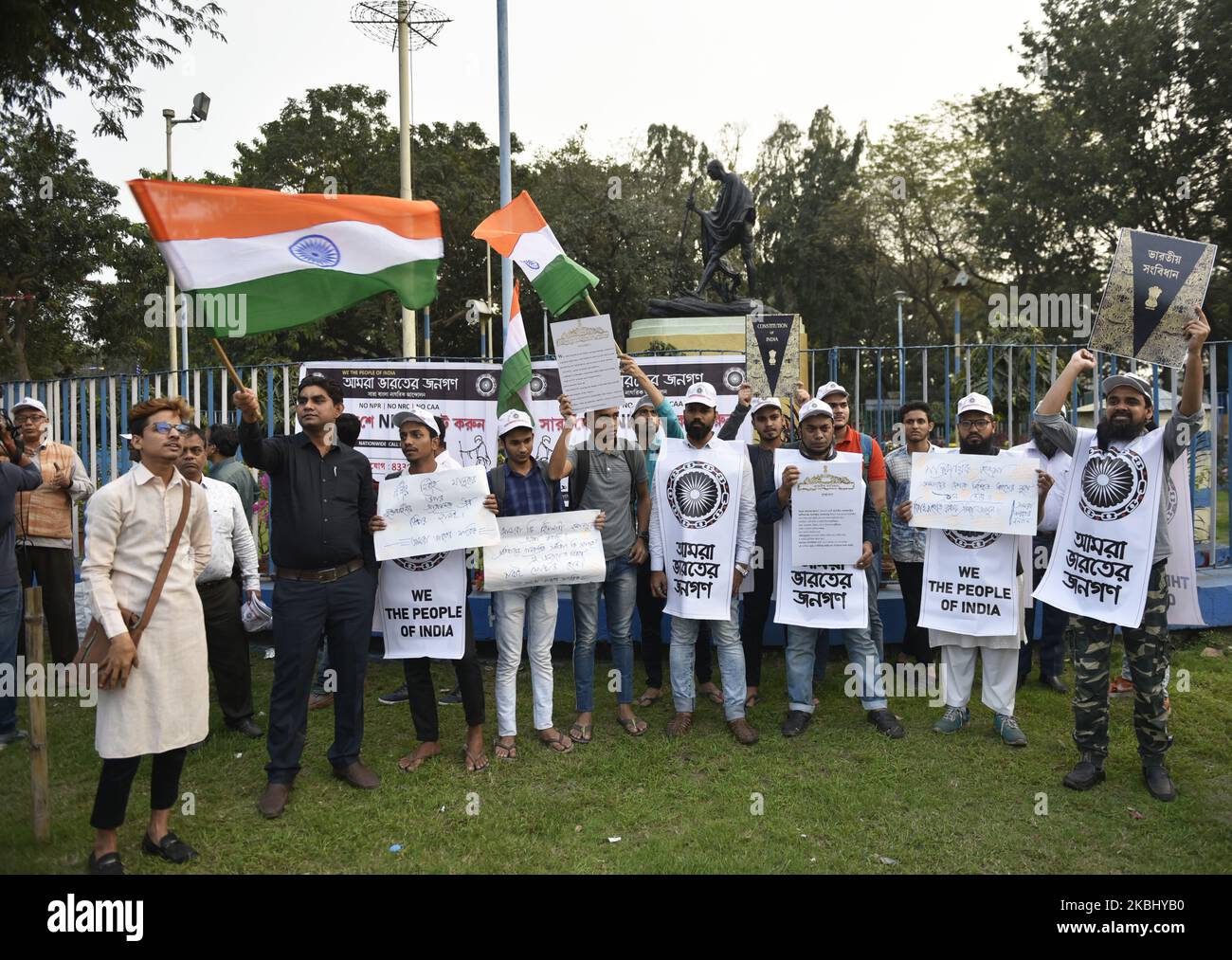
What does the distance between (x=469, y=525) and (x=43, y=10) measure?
131 inches

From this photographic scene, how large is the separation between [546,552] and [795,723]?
6.30ft

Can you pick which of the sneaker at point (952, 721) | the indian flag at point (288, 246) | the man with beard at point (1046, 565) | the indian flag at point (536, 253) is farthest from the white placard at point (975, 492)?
the indian flag at point (288, 246)

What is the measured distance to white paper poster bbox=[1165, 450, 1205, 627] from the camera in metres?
5.17

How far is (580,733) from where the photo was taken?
18.6ft

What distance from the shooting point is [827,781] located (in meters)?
5.01

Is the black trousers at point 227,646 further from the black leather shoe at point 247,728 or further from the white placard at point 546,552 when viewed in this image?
the white placard at point 546,552

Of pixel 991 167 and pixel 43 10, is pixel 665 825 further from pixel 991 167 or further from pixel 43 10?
pixel 991 167

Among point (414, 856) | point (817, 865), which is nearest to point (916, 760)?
point (817, 865)

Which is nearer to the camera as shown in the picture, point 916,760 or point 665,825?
point 665,825

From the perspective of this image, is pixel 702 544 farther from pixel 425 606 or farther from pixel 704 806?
pixel 425 606

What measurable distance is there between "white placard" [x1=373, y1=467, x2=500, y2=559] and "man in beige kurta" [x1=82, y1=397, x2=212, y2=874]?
1.19 m

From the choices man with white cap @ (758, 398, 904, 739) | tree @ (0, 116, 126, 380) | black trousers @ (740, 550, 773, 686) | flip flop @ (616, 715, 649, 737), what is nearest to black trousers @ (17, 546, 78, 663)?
flip flop @ (616, 715, 649, 737)

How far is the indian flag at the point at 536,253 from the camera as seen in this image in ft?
20.1

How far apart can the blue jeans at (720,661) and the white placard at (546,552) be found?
2.28ft
